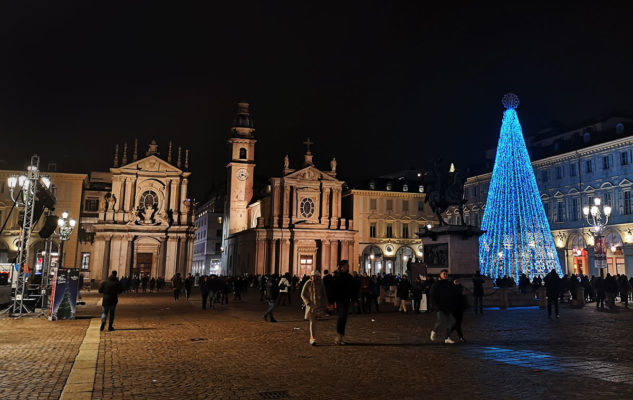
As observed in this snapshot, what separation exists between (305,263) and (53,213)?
106 ft

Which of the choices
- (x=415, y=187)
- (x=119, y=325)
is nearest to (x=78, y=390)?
(x=119, y=325)

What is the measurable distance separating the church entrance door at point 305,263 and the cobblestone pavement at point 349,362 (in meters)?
53.7

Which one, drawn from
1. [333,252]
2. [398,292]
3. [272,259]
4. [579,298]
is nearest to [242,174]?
[272,259]

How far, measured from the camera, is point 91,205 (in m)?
72.8

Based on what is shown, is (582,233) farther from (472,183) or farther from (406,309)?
(406,309)

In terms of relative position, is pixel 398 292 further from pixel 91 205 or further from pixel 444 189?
pixel 91 205

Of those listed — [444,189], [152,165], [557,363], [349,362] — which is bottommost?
[349,362]

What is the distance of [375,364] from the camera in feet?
29.9

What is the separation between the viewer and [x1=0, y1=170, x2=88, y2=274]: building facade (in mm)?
61938

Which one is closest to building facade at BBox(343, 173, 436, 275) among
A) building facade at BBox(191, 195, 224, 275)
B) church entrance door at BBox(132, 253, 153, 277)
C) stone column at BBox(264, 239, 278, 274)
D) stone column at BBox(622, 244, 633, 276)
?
stone column at BBox(264, 239, 278, 274)

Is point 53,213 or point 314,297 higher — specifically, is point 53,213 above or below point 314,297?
above

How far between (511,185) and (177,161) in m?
49.7

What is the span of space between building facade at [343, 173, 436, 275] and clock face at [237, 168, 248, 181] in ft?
51.7

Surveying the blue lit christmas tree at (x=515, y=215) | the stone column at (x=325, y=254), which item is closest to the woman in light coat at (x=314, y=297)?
the blue lit christmas tree at (x=515, y=215)
